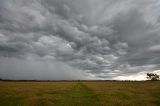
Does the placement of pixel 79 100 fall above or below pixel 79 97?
below

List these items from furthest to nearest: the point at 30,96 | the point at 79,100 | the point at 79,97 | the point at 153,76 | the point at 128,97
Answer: the point at 153,76 < the point at 30,96 < the point at 128,97 < the point at 79,97 < the point at 79,100

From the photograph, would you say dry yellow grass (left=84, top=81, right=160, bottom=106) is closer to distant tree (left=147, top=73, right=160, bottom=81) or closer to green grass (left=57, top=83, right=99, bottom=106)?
green grass (left=57, top=83, right=99, bottom=106)

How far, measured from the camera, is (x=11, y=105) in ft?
68.9

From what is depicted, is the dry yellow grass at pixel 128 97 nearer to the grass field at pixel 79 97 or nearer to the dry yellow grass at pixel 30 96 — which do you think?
the grass field at pixel 79 97

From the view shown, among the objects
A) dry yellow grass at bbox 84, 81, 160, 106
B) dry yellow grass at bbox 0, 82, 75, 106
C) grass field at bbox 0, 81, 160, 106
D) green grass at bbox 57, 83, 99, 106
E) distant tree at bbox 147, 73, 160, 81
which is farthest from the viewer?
distant tree at bbox 147, 73, 160, 81

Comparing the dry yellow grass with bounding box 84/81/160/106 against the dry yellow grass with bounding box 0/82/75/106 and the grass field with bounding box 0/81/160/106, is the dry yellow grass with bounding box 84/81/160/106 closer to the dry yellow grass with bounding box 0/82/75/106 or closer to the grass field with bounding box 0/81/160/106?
the grass field with bounding box 0/81/160/106

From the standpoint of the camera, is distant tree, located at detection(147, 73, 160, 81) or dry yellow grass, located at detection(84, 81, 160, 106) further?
distant tree, located at detection(147, 73, 160, 81)

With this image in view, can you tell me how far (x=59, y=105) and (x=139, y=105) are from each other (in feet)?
33.8

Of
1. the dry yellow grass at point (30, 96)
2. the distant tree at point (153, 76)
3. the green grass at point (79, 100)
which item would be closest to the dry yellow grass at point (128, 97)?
the green grass at point (79, 100)

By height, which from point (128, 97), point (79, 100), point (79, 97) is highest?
point (128, 97)

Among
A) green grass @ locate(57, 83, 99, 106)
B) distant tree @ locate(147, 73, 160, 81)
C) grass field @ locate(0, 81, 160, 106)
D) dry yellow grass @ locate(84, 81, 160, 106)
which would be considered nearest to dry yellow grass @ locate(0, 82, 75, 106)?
grass field @ locate(0, 81, 160, 106)

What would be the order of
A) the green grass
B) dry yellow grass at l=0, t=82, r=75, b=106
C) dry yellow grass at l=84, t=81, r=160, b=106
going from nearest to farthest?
the green grass < dry yellow grass at l=0, t=82, r=75, b=106 < dry yellow grass at l=84, t=81, r=160, b=106

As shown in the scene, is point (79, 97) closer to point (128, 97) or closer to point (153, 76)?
point (128, 97)

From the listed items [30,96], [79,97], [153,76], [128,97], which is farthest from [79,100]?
[153,76]
